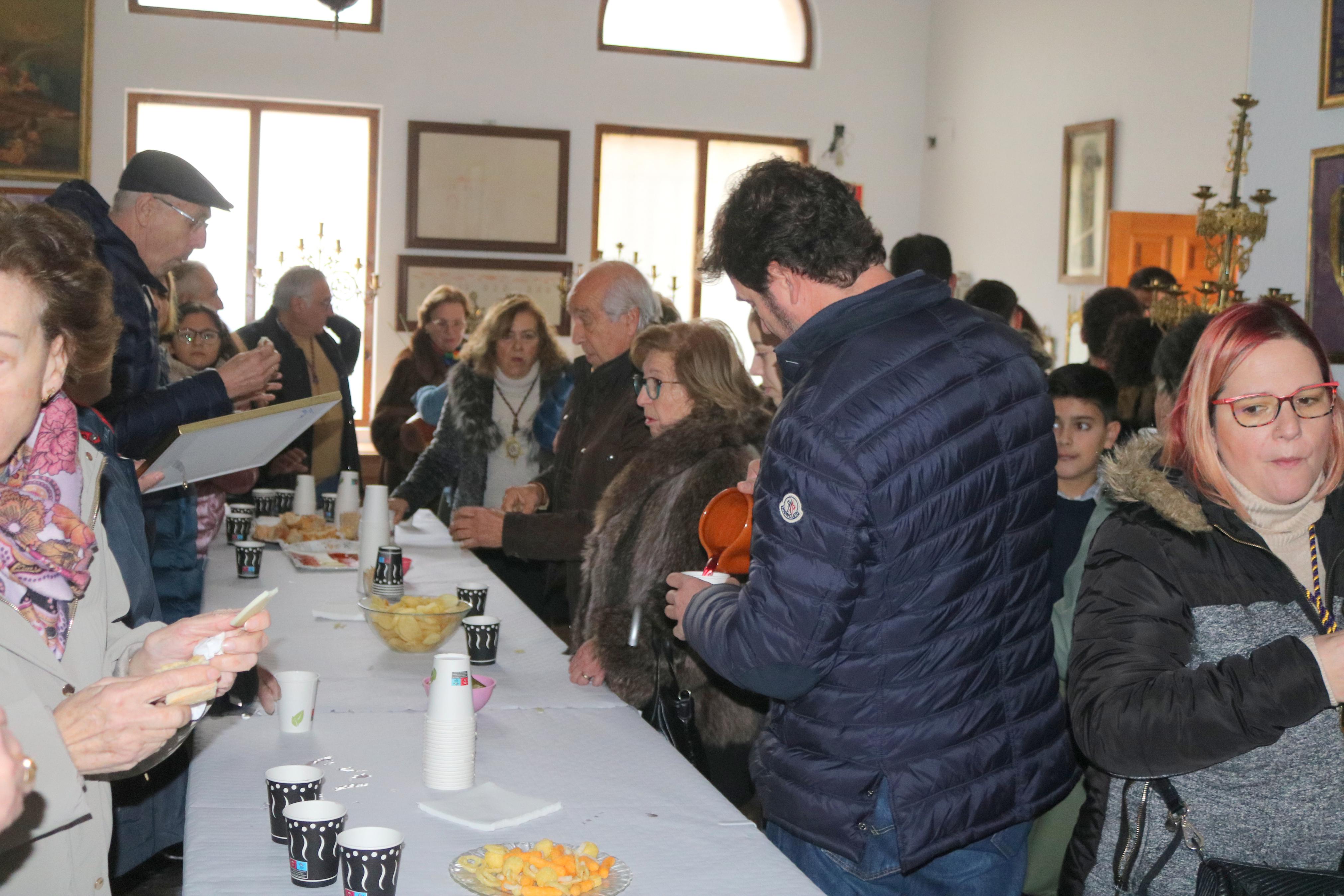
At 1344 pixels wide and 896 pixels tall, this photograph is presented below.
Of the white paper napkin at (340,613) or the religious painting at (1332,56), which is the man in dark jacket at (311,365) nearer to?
the white paper napkin at (340,613)

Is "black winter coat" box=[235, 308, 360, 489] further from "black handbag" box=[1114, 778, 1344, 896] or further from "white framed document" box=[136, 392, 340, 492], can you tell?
"black handbag" box=[1114, 778, 1344, 896]

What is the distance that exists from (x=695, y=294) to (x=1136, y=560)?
8.50 meters

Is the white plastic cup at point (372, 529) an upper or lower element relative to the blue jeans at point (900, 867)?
upper

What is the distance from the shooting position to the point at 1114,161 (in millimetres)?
7637

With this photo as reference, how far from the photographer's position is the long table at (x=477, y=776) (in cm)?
156

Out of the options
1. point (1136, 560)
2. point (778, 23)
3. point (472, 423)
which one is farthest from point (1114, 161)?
point (1136, 560)

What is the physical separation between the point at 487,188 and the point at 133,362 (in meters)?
6.54

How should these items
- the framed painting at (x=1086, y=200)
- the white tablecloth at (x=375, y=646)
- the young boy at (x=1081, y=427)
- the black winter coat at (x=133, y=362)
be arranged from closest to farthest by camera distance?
the white tablecloth at (x=375, y=646) < the black winter coat at (x=133, y=362) < the young boy at (x=1081, y=427) < the framed painting at (x=1086, y=200)

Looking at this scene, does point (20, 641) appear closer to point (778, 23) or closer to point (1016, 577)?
point (1016, 577)

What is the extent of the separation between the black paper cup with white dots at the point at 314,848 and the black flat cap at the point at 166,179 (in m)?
1.98

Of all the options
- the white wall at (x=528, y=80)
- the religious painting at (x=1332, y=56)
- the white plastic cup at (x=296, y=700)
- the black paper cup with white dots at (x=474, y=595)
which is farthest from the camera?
the white wall at (x=528, y=80)

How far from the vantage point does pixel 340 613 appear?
291cm

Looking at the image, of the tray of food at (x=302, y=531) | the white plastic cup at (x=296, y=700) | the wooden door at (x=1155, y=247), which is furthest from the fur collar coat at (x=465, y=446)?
the wooden door at (x=1155, y=247)

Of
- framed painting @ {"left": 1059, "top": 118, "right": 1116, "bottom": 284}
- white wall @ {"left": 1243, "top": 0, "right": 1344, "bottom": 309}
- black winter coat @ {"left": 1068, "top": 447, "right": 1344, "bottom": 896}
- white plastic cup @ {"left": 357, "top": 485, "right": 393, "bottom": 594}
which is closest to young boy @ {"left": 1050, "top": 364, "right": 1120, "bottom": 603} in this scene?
white wall @ {"left": 1243, "top": 0, "right": 1344, "bottom": 309}
